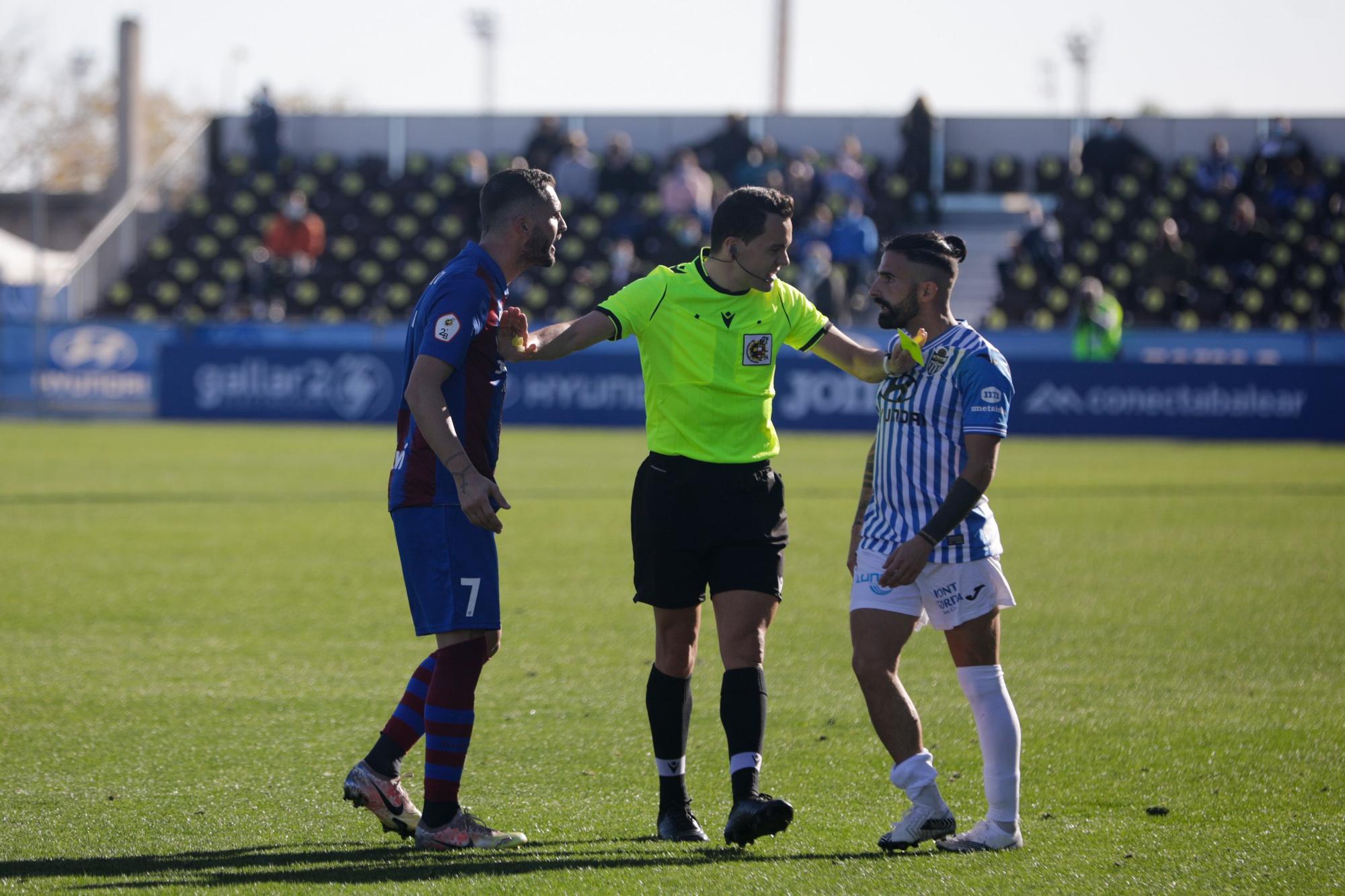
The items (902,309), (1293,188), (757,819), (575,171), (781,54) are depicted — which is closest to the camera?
(757,819)

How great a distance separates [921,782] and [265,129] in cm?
3127

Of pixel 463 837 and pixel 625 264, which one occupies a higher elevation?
pixel 625 264

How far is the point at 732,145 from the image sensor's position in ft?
94.8

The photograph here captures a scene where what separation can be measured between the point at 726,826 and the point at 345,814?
1.30 meters

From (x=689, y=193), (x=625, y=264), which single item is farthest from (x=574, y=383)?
(x=689, y=193)

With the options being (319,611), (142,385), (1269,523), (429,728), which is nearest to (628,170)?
(142,385)

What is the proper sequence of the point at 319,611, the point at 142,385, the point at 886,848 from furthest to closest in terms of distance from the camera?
the point at 142,385 → the point at 319,611 → the point at 886,848

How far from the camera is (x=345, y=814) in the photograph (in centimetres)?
512

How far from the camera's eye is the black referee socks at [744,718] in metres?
4.77

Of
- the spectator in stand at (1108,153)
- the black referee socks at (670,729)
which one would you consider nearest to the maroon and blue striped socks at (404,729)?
the black referee socks at (670,729)

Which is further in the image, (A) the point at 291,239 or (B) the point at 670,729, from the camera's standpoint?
(A) the point at 291,239

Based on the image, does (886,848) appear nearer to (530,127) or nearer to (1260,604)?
(1260,604)

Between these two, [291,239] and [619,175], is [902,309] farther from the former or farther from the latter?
[291,239]

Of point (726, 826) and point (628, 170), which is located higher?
point (628, 170)
